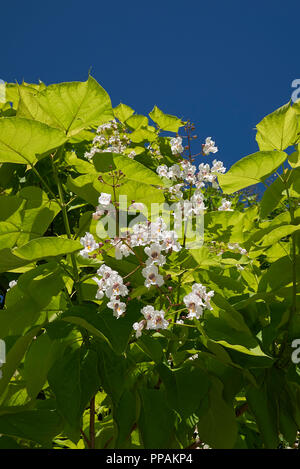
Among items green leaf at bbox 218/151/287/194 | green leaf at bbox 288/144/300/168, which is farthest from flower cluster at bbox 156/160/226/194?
green leaf at bbox 288/144/300/168

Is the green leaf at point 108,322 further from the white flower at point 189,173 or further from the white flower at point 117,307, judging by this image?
the white flower at point 189,173

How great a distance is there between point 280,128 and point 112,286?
686 millimetres

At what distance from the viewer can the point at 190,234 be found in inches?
53.9

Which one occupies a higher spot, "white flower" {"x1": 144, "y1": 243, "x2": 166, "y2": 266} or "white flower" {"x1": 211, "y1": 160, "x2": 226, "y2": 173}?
"white flower" {"x1": 211, "y1": 160, "x2": 226, "y2": 173}

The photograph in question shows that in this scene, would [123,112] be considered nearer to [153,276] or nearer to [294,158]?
[294,158]

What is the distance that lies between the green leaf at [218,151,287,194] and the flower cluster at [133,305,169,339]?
464 mm

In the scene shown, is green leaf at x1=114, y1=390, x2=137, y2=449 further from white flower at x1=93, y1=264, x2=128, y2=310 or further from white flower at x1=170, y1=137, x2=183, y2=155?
white flower at x1=170, y1=137, x2=183, y2=155

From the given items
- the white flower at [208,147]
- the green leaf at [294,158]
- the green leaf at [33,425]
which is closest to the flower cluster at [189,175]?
the white flower at [208,147]

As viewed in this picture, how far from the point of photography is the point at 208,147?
5.89 feet

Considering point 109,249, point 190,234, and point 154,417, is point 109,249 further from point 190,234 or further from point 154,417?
point 154,417

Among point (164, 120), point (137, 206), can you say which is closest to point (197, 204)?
point (137, 206)

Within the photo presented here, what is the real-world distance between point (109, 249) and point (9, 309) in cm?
32

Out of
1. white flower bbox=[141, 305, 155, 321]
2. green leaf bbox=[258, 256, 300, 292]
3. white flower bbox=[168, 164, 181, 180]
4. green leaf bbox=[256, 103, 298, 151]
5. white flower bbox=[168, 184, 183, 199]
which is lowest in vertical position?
white flower bbox=[141, 305, 155, 321]

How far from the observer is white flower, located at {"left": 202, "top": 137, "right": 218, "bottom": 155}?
1781 mm
